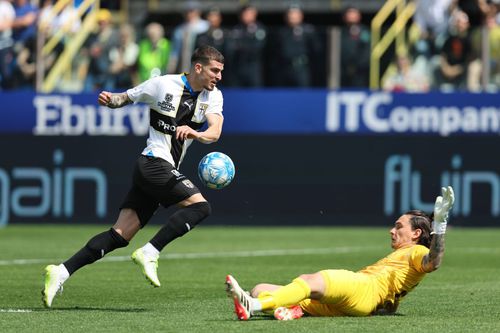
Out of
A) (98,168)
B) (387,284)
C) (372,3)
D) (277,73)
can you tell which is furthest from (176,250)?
(372,3)

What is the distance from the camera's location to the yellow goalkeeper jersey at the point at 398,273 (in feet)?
30.5

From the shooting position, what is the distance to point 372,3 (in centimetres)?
2720

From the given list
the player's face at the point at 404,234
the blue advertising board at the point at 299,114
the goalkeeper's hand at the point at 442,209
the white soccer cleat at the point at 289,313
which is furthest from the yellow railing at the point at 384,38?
the goalkeeper's hand at the point at 442,209

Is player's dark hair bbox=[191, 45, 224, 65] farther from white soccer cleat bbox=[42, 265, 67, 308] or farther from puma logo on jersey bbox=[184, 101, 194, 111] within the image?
white soccer cleat bbox=[42, 265, 67, 308]

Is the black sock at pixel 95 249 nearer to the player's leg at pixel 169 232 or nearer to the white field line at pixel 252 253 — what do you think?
the player's leg at pixel 169 232

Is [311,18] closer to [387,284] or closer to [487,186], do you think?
[487,186]

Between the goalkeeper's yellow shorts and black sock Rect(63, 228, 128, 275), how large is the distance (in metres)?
1.99

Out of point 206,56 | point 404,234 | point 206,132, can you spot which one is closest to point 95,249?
point 206,132

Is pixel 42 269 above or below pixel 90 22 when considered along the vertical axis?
below

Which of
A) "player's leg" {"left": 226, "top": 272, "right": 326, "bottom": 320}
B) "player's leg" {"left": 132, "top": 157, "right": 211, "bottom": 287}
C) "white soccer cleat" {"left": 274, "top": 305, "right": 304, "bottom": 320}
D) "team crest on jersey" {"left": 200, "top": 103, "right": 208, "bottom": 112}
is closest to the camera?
"player's leg" {"left": 226, "top": 272, "right": 326, "bottom": 320}

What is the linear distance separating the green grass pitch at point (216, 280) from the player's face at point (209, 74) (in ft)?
6.53

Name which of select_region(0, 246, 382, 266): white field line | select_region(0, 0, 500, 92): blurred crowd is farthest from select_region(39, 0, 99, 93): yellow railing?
select_region(0, 246, 382, 266): white field line

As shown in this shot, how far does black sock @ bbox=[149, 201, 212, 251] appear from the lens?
10273 millimetres

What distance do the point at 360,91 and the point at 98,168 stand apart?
5213 mm
